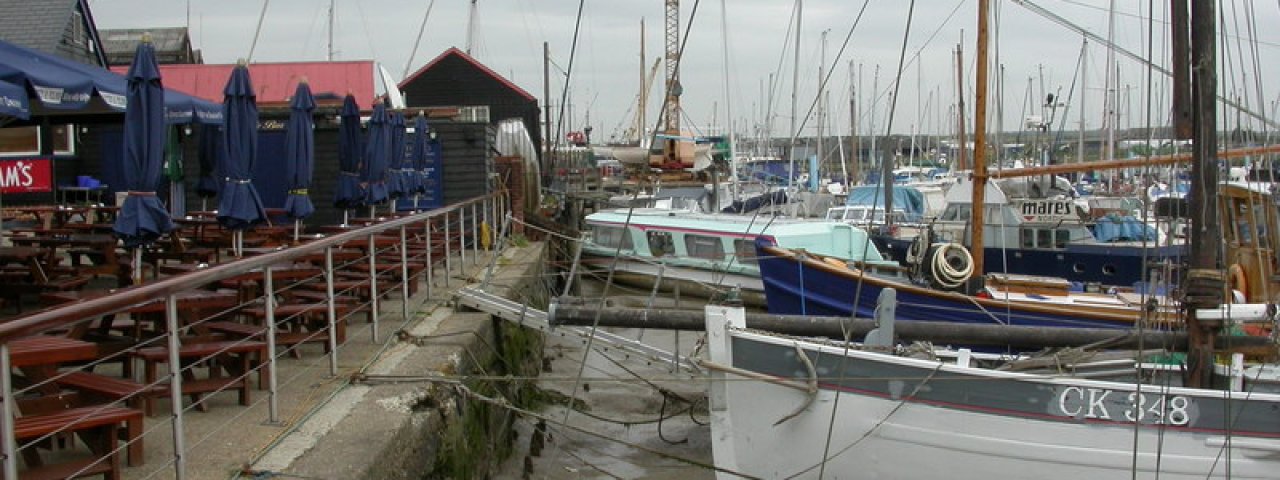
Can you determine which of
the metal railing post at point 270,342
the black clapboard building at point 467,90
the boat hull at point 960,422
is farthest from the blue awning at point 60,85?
the black clapboard building at point 467,90

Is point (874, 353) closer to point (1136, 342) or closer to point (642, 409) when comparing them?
point (1136, 342)

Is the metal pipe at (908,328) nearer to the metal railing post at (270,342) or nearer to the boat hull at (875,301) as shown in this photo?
the boat hull at (875,301)

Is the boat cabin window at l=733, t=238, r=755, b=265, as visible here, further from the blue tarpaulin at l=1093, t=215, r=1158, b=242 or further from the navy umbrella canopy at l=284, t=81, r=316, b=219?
the navy umbrella canopy at l=284, t=81, r=316, b=219

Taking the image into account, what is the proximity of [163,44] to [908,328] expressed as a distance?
137 ft

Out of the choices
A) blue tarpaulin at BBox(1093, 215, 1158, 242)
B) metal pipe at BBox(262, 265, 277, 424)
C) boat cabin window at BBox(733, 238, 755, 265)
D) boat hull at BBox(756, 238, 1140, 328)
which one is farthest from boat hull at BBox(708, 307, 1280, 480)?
blue tarpaulin at BBox(1093, 215, 1158, 242)

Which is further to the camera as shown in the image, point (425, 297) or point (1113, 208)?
point (1113, 208)

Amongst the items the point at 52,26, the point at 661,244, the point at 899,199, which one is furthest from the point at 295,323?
the point at 899,199

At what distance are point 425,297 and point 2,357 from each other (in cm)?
806

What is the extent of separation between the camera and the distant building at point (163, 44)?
4197 cm

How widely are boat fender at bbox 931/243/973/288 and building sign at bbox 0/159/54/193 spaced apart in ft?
46.5

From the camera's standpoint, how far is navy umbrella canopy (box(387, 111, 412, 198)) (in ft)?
50.9

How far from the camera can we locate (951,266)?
43.0ft

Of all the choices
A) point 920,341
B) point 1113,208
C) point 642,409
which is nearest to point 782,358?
point 920,341

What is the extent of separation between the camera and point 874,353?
737 cm
